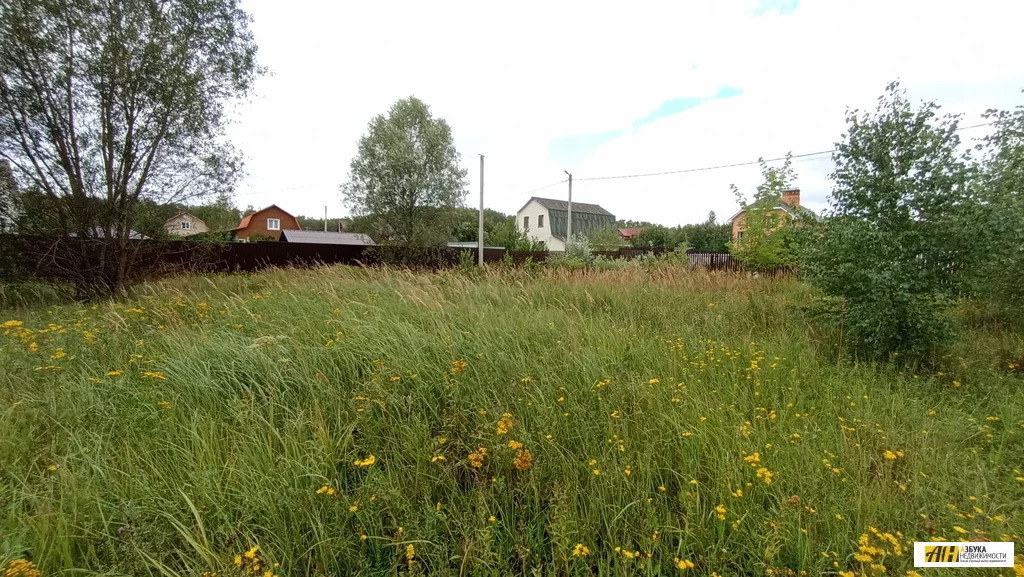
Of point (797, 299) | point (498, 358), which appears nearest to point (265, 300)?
point (498, 358)

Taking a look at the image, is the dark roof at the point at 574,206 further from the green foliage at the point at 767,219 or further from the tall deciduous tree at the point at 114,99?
the tall deciduous tree at the point at 114,99

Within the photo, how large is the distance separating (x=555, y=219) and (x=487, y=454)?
40498mm

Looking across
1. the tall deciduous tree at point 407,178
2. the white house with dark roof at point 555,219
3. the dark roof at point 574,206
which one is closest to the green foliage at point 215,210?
the tall deciduous tree at point 407,178

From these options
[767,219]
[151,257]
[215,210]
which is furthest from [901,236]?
[151,257]

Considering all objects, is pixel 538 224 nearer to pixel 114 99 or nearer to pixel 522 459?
pixel 114 99

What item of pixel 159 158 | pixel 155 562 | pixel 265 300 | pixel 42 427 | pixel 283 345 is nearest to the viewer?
pixel 155 562

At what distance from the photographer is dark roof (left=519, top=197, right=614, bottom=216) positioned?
42.1 meters

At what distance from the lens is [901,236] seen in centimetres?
343

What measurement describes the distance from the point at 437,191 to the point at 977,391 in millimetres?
17621

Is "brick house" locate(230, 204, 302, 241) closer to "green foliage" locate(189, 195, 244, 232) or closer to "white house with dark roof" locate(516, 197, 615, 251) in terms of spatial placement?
"white house with dark roof" locate(516, 197, 615, 251)

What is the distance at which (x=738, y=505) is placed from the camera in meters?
1.65

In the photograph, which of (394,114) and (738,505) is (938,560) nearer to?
(738,505)

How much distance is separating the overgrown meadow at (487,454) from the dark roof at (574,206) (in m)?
38.3

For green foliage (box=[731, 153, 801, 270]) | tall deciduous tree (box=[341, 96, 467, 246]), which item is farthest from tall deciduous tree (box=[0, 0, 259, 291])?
green foliage (box=[731, 153, 801, 270])
